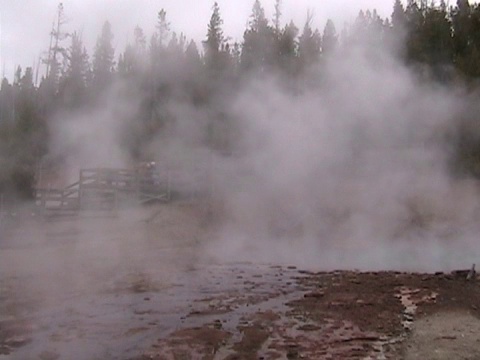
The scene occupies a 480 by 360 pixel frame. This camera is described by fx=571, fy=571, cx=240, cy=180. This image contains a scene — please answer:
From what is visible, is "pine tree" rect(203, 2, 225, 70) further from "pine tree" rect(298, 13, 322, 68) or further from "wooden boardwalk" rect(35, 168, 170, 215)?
"wooden boardwalk" rect(35, 168, 170, 215)

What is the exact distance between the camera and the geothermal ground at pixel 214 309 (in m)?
5.84

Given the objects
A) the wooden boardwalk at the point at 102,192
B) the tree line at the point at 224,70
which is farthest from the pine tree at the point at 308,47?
the wooden boardwalk at the point at 102,192

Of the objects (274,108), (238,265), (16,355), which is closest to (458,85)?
(274,108)

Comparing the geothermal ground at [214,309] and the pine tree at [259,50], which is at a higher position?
the pine tree at [259,50]

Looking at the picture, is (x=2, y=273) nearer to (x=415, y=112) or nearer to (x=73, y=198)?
(x=73, y=198)

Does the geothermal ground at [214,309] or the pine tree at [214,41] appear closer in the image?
the geothermal ground at [214,309]

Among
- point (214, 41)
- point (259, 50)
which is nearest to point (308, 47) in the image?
point (259, 50)

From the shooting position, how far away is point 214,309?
24.5 ft

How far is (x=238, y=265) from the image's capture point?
442 inches

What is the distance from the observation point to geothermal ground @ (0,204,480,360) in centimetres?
584

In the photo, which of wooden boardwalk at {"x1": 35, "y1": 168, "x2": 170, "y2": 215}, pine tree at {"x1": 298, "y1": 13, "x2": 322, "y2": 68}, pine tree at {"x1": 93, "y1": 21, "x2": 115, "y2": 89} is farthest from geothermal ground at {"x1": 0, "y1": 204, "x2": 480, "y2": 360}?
pine tree at {"x1": 93, "y1": 21, "x2": 115, "y2": 89}

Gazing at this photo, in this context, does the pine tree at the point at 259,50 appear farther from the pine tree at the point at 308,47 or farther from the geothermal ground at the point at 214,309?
the geothermal ground at the point at 214,309

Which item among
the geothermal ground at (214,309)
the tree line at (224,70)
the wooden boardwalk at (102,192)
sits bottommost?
the geothermal ground at (214,309)

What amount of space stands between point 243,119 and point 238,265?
992 cm
